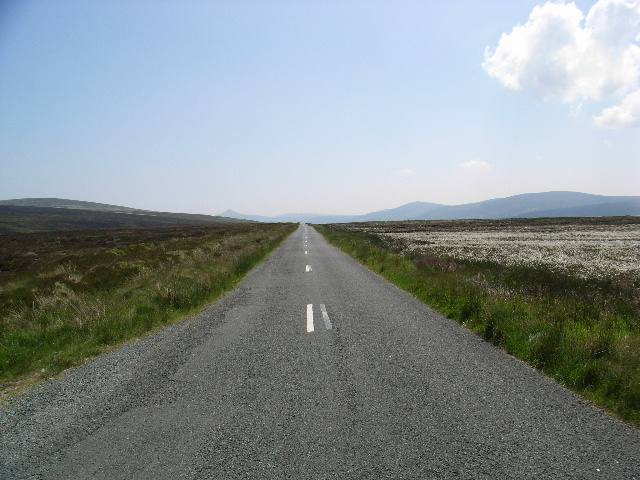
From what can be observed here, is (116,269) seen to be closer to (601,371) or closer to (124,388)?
(124,388)

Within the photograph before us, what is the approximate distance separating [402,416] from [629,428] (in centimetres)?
262

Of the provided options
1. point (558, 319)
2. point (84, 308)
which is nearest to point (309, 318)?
point (558, 319)

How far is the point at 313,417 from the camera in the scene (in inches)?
167

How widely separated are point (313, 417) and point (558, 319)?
6240 millimetres

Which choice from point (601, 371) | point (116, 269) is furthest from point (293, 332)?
point (116, 269)

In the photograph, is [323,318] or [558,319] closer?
[558,319]

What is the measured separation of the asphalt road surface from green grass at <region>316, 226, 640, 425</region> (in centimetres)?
39

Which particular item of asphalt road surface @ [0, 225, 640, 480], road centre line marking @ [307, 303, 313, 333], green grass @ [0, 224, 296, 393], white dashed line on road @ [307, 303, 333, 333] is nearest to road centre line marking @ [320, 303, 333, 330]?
white dashed line on road @ [307, 303, 333, 333]

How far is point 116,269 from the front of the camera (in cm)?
1672

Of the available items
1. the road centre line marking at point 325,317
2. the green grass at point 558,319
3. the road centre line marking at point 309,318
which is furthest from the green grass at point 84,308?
the green grass at point 558,319

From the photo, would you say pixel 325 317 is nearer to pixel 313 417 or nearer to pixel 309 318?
pixel 309 318

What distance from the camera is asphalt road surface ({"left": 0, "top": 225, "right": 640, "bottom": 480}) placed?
3408 mm

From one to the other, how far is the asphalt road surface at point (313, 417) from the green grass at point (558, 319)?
39cm

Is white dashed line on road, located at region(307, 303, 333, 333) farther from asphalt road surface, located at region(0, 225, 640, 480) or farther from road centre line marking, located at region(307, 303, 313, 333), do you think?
asphalt road surface, located at region(0, 225, 640, 480)
